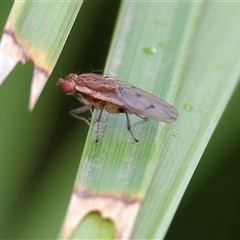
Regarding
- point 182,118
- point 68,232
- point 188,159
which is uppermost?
point 182,118

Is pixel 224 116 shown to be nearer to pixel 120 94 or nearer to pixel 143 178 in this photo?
pixel 120 94

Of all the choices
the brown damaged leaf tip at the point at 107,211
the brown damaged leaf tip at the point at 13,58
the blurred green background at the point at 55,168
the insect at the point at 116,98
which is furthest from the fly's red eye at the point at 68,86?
the brown damaged leaf tip at the point at 107,211

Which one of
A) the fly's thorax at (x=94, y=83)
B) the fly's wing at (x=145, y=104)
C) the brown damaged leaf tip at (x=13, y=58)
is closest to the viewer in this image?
the brown damaged leaf tip at (x=13, y=58)

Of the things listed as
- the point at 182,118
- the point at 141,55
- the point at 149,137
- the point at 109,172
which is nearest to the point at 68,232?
the point at 109,172

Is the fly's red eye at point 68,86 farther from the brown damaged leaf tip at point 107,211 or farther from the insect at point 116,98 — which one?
→ the brown damaged leaf tip at point 107,211

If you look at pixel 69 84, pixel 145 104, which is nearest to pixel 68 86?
pixel 69 84

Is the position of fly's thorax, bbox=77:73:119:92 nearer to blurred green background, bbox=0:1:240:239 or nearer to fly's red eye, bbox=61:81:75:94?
fly's red eye, bbox=61:81:75:94

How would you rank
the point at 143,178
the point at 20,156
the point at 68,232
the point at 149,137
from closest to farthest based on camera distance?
the point at 68,232 < the point at 143,178 < the point at 149,137 < the point at 20,156
